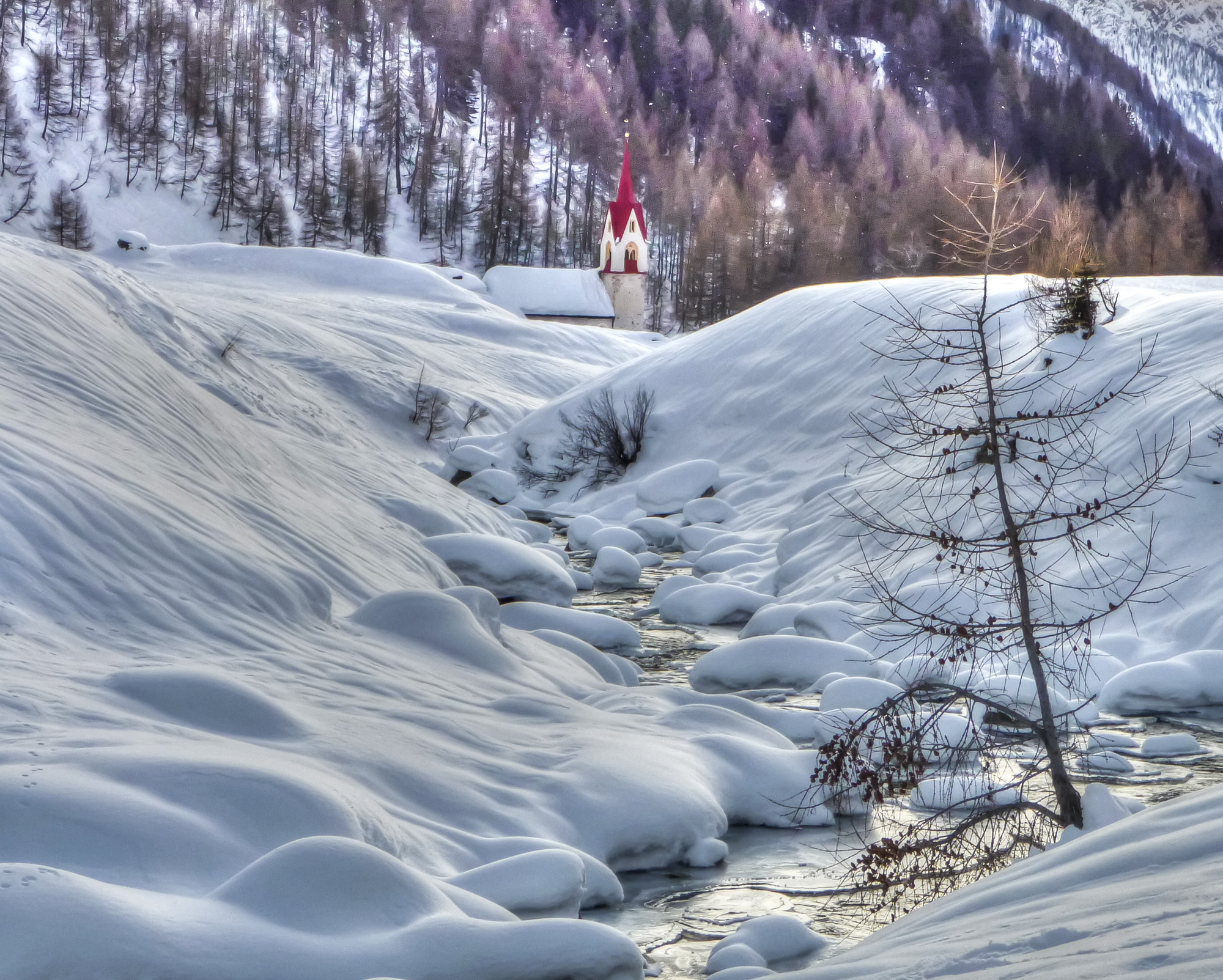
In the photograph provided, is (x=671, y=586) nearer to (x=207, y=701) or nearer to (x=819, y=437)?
(x=819, y=437)

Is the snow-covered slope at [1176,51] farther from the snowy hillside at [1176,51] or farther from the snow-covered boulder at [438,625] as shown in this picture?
the snow-covered boulder at [438,625]

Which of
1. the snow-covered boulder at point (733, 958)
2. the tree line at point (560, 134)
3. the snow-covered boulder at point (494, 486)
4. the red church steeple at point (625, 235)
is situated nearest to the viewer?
the snow-covered boulder at point (733, 958)

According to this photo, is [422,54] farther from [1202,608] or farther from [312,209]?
[1202,608]

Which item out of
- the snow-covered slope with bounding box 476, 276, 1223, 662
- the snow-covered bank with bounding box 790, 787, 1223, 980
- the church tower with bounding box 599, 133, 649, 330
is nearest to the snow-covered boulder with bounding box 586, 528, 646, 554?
the snow-covered slope with bounding box 476, 276, 1223, 662

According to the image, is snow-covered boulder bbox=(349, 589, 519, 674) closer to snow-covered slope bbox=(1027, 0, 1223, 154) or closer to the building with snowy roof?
the building with snowy roof

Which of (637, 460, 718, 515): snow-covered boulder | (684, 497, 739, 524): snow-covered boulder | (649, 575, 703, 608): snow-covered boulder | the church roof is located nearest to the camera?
(649, 575, 703, 608): snow-covered boulder

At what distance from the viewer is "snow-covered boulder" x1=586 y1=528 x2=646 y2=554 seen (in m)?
13.9

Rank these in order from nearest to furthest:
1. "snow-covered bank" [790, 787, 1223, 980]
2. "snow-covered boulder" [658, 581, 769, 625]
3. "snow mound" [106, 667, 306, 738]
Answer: "snow-covered bank" [790, 787, 1223, 980] → "snow mound" [106, 667, 306, 738] → "snow-covered boulder" [658, 581, 769, 625]

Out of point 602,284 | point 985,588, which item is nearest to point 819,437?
point 985,588

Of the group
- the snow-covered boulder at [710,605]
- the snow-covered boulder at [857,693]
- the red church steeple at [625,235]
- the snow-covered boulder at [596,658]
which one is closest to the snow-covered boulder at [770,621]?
the snow-covered boulder at [710,605]

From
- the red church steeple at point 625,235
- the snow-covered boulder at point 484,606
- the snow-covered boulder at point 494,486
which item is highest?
the red church steeple at point 625,235

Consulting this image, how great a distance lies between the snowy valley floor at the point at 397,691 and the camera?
2971 millimetres

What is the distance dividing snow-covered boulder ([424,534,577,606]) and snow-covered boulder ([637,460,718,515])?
517cm

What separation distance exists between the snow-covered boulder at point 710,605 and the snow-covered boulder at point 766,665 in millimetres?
2150
